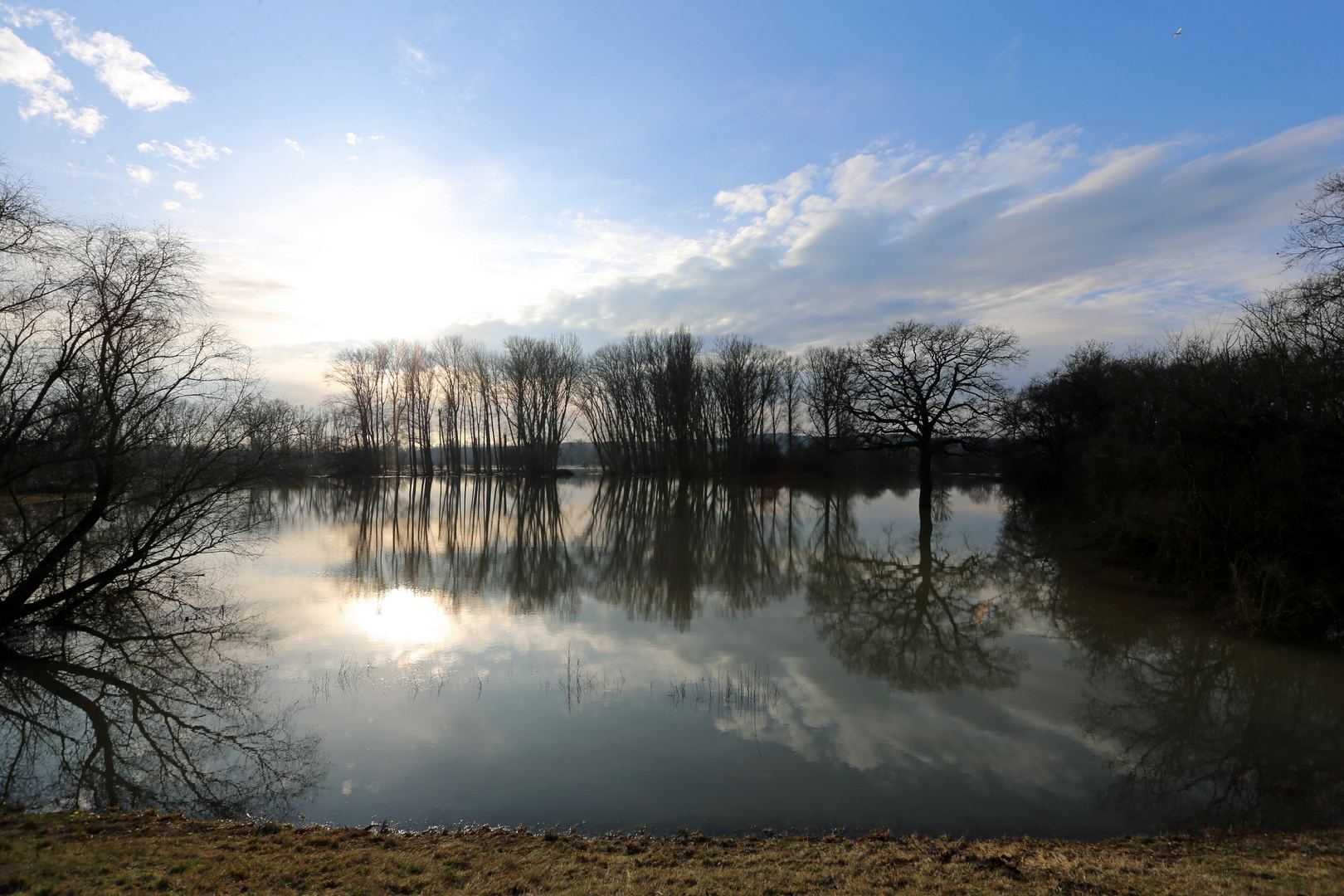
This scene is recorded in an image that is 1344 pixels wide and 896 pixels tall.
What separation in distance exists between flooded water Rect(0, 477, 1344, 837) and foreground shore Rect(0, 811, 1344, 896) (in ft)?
1.54

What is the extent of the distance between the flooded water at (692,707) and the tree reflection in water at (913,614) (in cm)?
8

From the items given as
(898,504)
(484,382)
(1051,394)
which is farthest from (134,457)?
(484,382)

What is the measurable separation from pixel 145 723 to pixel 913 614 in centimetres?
1157

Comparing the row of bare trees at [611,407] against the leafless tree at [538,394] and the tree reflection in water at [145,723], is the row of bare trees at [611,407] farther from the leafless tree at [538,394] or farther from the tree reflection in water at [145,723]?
the tree reflection in water at [145,723]

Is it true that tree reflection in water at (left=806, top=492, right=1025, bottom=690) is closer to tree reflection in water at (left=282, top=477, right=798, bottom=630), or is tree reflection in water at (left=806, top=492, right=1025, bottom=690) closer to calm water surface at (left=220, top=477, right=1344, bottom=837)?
calm water surface at (left=220, top=477, right=1344, bottom=837)

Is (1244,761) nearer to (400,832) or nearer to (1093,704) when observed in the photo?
(1093,704)

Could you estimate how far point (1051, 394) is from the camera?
38062 millimetres

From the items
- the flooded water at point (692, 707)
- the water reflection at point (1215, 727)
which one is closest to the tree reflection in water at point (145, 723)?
the flooded water at point (692, 707)

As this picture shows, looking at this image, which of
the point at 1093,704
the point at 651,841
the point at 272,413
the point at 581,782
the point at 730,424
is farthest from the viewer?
the point at 730,424

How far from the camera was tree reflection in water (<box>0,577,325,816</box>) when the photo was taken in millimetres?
5703

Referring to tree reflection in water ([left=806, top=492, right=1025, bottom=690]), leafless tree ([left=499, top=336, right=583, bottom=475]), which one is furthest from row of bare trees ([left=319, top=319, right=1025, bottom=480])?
tree reflection in water ([left=806, top=492, right=1025, bottom=690])

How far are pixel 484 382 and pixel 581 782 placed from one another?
58.7 metres

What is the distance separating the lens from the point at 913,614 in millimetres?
11852

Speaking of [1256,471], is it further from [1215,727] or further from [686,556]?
[686,556]
